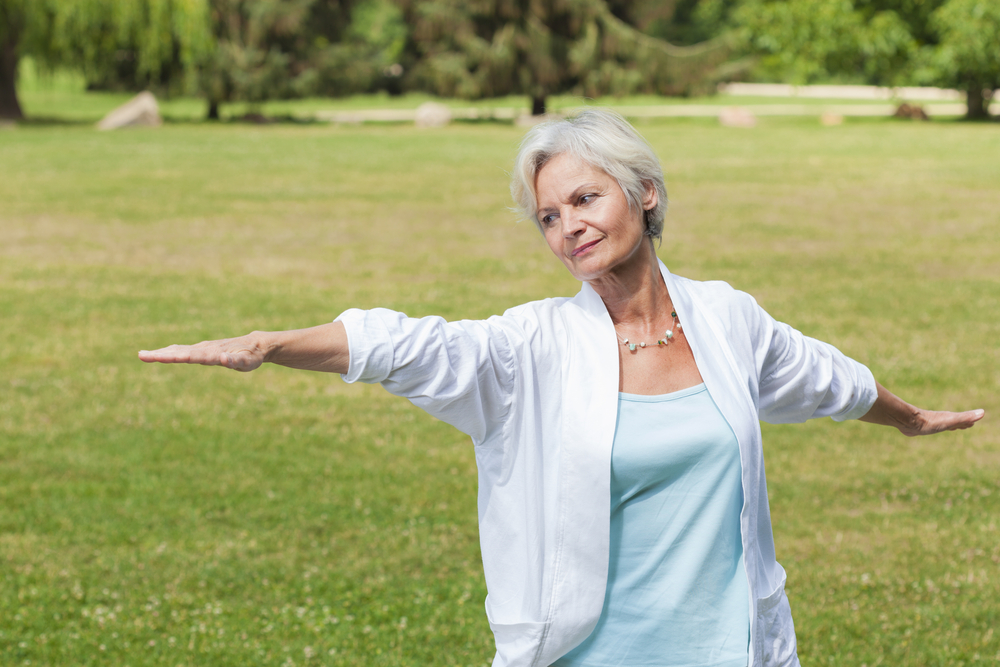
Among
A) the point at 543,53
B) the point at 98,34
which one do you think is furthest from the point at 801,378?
the point at 543,53

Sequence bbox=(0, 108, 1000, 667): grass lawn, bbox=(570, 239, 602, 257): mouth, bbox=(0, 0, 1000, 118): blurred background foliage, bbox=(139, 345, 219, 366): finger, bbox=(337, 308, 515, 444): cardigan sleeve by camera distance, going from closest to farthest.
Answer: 1. bbox=(139, 345, 219, 366): finger
2. bbox=(337, 308, 515, 444): cardigan sleeve
3. bbox=(570, 239, 602, 257): mouth
4. bbox=(0, 108, 1000, 667): grass lawn
5. bbox=(0, 0, 1000, 118): blurred background foliage

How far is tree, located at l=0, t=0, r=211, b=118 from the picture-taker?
1206 inches

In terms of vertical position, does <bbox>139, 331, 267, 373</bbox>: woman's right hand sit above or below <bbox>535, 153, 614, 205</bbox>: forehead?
below

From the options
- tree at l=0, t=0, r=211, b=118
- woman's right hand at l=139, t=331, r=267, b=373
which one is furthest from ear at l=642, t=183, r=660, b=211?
tree at l=0, t=0, r=211, b=118

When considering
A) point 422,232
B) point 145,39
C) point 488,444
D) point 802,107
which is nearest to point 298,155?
point 145,39

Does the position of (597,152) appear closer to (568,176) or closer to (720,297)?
(568,176)

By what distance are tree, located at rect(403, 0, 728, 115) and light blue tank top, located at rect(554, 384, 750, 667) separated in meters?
37.9

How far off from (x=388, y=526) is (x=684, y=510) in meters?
4.16

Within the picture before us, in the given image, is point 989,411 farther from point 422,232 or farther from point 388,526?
point 422,232

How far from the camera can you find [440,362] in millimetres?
2426

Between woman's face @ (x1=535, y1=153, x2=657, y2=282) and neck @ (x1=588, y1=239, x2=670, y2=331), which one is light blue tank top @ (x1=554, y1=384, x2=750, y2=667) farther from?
woman's face @ (x1=535, y1=153, x2=657, y2=282)

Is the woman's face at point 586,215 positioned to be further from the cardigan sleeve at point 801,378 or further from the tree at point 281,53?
the tree at point 281,53

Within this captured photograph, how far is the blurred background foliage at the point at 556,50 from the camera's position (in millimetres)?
37500

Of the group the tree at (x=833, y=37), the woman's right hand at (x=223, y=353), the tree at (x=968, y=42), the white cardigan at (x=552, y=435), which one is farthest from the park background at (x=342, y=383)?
the tree at (x=833, y=37)
